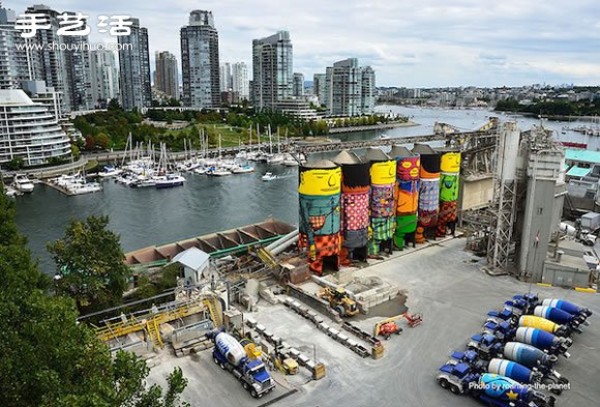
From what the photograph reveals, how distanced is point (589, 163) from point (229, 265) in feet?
133

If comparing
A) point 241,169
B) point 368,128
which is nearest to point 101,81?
point 368,128

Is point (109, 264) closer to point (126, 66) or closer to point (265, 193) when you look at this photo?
point (265, 193)

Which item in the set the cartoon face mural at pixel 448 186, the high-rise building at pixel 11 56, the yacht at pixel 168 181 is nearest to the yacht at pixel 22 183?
the yacht at pixel 168 181

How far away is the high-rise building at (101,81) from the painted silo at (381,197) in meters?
145

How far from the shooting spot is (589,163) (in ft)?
162

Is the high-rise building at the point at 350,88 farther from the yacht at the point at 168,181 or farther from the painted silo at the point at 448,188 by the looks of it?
the painted silo at the point at 448,188

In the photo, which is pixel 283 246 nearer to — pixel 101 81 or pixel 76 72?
pixel 76 72

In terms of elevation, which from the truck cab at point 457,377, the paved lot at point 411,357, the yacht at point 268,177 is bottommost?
the yacht at point 268,177

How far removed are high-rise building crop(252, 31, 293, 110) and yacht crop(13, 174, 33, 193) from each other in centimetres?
10273

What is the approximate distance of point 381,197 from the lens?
29.2 meters

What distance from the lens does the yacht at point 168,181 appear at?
2591 inches

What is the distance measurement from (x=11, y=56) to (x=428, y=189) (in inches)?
4135

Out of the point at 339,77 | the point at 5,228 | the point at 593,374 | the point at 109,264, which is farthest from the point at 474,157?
the point at 339,77

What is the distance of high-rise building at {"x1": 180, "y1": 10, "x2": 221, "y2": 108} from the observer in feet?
528
